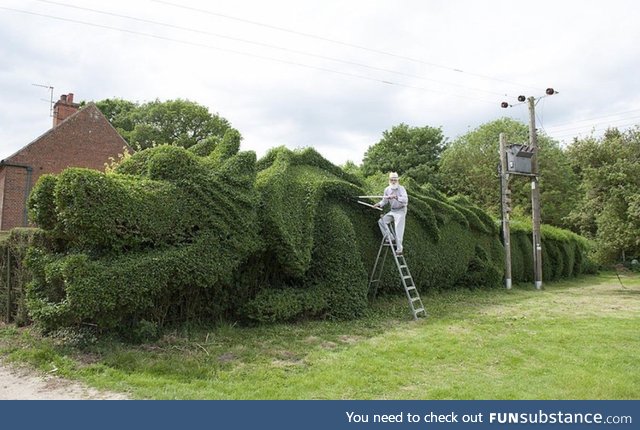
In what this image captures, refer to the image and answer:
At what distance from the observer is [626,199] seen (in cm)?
1769

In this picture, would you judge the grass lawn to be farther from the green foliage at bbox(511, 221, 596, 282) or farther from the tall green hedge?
the green foliage at bbox(511, 221, 596, 282)

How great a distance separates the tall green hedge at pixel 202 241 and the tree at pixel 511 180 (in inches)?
1009

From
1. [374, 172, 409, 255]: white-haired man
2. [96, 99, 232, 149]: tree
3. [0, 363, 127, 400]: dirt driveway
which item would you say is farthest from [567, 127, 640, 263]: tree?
[96, 99, 232, 149]: tree

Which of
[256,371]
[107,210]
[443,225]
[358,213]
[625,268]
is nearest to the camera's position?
[256,371]

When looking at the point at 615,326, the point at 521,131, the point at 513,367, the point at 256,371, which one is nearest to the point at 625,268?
the point at 521,131

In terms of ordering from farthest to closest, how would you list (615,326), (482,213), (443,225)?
(482,213) < (443,225) < (615,326)

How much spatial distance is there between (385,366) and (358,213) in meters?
5.38

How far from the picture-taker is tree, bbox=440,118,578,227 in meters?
35.3

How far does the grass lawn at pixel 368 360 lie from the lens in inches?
219

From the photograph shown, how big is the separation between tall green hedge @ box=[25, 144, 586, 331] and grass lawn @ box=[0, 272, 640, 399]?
0.53 metres

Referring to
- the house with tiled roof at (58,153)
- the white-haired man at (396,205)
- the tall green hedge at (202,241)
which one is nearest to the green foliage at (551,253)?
the tall green hedge at (202,241)

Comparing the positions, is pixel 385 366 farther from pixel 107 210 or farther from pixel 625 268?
pixel 625 268

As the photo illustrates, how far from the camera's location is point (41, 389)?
18.4 feet

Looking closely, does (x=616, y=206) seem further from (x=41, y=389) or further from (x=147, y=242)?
(x=41, y=389)
